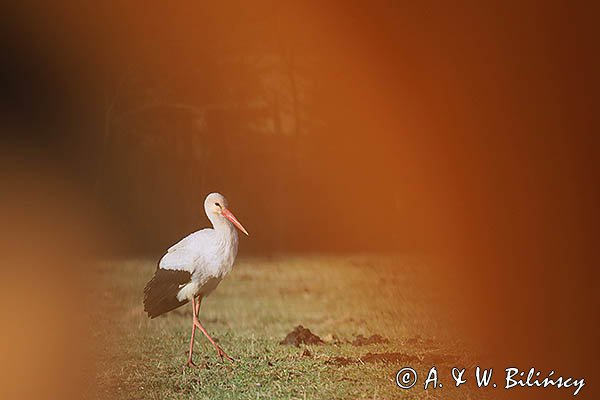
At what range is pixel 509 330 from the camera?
390 centimetres

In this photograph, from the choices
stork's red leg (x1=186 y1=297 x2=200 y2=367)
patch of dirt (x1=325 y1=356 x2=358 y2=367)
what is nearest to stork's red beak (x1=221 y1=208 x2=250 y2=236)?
stork's red leg (x1=186 y1=297 x2=200 y2=367)

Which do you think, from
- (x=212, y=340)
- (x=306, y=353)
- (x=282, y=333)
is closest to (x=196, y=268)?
(x=212, y=340)

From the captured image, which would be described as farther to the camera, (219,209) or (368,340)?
(368,340)

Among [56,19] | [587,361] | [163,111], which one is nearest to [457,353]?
[587,361]

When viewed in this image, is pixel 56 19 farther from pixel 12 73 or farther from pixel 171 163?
pixel 171 163

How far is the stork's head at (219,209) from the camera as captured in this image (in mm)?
3523

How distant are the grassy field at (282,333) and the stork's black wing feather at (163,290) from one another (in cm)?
4

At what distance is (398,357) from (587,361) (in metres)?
0.90

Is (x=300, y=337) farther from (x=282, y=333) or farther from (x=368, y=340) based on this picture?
(x=368, y=340)

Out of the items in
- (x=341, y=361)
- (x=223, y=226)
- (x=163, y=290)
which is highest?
(x=223, y=226)

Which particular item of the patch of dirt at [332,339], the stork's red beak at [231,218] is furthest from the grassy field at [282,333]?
the stork's red beak at [231,218]

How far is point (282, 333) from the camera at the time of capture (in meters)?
3.63

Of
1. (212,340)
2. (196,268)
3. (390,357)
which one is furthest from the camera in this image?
(390,357)

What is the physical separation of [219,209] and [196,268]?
27cm
